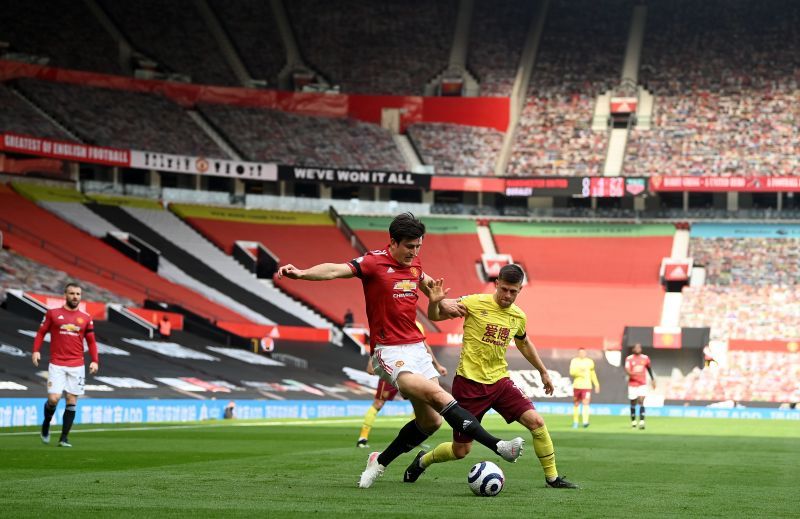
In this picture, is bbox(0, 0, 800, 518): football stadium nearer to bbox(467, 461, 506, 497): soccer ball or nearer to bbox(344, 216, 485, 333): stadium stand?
bbox(344, 216, 485, 333): stadium stand

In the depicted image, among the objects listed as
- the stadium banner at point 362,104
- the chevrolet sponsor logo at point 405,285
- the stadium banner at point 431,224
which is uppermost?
the stadium banner at point 362,104

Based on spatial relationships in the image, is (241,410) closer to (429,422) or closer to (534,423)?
(534,423)

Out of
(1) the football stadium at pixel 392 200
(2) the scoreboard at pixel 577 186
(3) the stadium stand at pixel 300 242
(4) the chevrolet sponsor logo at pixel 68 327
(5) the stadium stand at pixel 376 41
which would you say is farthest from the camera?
(5) the stadium stand at pixel 376 41

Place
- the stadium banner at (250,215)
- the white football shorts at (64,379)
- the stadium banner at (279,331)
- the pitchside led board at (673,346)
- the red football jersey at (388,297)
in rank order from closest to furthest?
the red football jersey at (388,297) < the white football shorts at (64,379) < the stadium banner at (279,331) < the pitchside led board at (673,346) < the stadium banner at (250,215)

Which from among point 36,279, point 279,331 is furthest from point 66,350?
point 279,331

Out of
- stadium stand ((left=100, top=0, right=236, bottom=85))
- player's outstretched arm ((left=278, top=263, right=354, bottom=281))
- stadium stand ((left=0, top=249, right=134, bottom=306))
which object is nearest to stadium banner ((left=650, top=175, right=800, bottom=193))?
stadium stand ((left=100, top=0, right=236, bottom=85))

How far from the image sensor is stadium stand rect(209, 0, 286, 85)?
7656 cm

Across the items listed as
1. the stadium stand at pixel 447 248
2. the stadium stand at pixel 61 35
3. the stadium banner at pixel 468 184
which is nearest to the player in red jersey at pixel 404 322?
the stadium stand at pixel 447 248

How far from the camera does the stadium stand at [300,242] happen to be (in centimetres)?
6138

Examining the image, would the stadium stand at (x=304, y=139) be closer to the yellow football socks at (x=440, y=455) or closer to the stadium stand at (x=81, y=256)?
the stadium stand at (x=81, y=256)

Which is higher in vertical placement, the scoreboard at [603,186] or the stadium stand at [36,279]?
the scoreboard at [603,186]

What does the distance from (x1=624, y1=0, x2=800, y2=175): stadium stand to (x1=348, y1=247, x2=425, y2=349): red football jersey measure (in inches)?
2391

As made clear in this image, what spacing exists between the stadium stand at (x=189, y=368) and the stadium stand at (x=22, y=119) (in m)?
17.9

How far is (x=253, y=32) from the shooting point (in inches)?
3061
